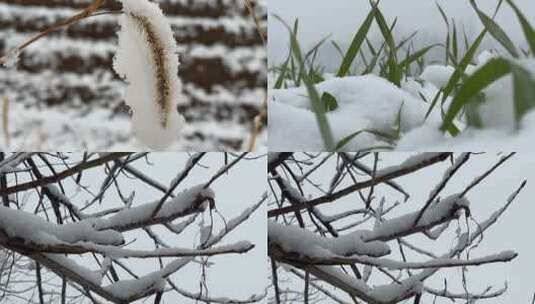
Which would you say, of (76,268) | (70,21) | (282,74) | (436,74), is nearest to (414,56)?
(436,74)

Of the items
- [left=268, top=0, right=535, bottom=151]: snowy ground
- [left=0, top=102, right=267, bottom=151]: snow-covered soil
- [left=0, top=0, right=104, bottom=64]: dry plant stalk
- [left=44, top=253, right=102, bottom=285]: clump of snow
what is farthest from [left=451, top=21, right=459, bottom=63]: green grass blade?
[left=44, top=253, right=102, bottom=285]: clump of snow

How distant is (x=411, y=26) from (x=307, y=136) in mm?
166

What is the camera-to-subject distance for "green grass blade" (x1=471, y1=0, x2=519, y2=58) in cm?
72

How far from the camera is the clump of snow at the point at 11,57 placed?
84cm

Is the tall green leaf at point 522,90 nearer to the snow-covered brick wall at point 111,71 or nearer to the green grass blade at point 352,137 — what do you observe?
the green grass blade at point 352,137

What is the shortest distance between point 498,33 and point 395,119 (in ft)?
0.45

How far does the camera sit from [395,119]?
0.74 metres

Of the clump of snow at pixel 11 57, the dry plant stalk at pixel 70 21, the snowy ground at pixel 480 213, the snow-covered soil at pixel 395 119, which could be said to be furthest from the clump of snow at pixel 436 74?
the clump of snow at pixel 11 57

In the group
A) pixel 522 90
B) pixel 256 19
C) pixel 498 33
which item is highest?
pixel 256 19

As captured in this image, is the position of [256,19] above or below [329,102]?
above

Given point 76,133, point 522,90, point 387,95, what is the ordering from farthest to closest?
point 76,133 → point 387,95 → point 522,90

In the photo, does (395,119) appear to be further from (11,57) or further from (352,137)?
(11,57)

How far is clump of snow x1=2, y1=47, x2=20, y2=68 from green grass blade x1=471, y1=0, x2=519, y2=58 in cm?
51

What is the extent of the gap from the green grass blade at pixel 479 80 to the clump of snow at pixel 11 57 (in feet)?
1.61
